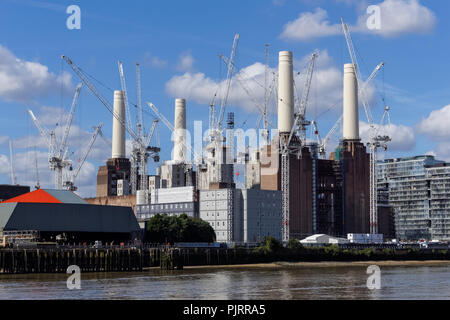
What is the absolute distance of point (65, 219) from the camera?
139m

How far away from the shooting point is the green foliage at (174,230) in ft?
529

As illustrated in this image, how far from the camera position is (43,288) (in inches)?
3036

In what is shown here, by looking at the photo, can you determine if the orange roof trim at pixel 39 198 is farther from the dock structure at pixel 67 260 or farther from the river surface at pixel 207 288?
the river surface at pixel 207 288

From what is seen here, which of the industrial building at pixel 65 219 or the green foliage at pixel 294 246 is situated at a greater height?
the industrial building at pixel 65 219

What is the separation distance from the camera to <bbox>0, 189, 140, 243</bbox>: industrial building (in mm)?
133625

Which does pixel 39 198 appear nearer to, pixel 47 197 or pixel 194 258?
pixel 47 197

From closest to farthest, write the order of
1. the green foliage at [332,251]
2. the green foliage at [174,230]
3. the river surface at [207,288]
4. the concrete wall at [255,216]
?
the river surface at [207,288], the green foliage at [174,230], the green foliage at [332,251], the concrete wall at [255,216]

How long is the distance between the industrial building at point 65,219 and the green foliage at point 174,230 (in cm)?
721

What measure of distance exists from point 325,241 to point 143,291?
123m

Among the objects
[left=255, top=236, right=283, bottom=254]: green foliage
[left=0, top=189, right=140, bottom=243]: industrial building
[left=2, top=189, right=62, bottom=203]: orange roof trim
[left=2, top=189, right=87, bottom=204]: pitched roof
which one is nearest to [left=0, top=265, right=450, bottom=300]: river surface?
[left=0, top=189, right=140, bottom=243]: industrial building

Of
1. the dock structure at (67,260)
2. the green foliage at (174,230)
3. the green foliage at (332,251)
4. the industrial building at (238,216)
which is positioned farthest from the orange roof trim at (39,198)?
the green foliage at (332,251)

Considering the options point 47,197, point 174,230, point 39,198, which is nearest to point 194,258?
point 174,230
